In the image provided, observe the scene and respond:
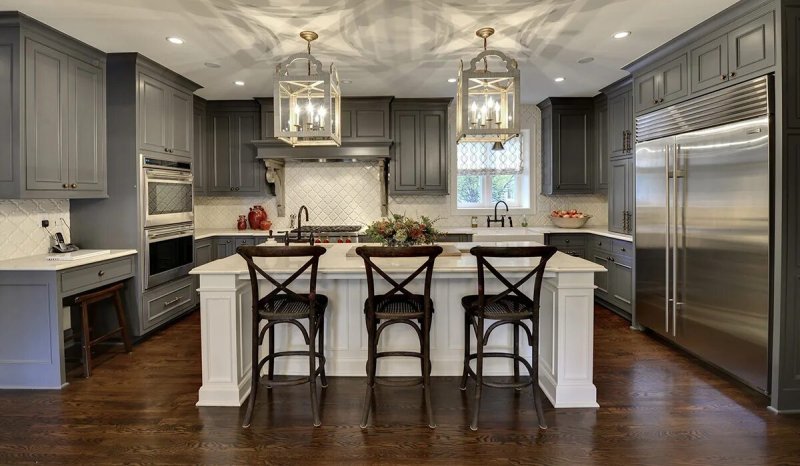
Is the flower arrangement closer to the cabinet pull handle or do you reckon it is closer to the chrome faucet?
the cabinet pull handle

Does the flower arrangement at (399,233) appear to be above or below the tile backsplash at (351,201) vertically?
below

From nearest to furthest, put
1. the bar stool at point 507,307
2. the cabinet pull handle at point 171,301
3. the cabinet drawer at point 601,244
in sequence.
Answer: the bar stool at point 507,307 < the cabinet pull handle at point 171,301 < the cabinet drawer at point 601,244

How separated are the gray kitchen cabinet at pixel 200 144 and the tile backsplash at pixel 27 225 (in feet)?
5.60

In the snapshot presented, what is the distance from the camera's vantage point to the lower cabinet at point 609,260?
179 inches

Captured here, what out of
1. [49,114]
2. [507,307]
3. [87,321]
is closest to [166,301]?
[87,321]

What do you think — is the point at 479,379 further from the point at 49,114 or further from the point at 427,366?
the point at 49,114

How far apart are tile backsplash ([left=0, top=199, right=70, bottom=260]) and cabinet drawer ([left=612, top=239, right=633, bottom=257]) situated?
519 cm

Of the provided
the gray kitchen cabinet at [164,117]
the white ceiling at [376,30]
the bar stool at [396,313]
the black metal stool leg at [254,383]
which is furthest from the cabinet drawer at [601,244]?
the gray kitchen cabinet at [164,117]

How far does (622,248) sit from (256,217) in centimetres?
421

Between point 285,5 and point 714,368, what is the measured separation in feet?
12.9

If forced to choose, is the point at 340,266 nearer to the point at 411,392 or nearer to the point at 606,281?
the point at 411,392

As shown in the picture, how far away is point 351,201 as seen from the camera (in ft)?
19.2

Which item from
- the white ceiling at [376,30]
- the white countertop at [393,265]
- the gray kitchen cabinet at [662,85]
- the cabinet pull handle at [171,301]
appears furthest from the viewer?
the cabinet pull handle at [171,301]

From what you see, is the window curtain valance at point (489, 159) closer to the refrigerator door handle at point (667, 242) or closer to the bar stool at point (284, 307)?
the refrigerator door handle at point (667, 242)
